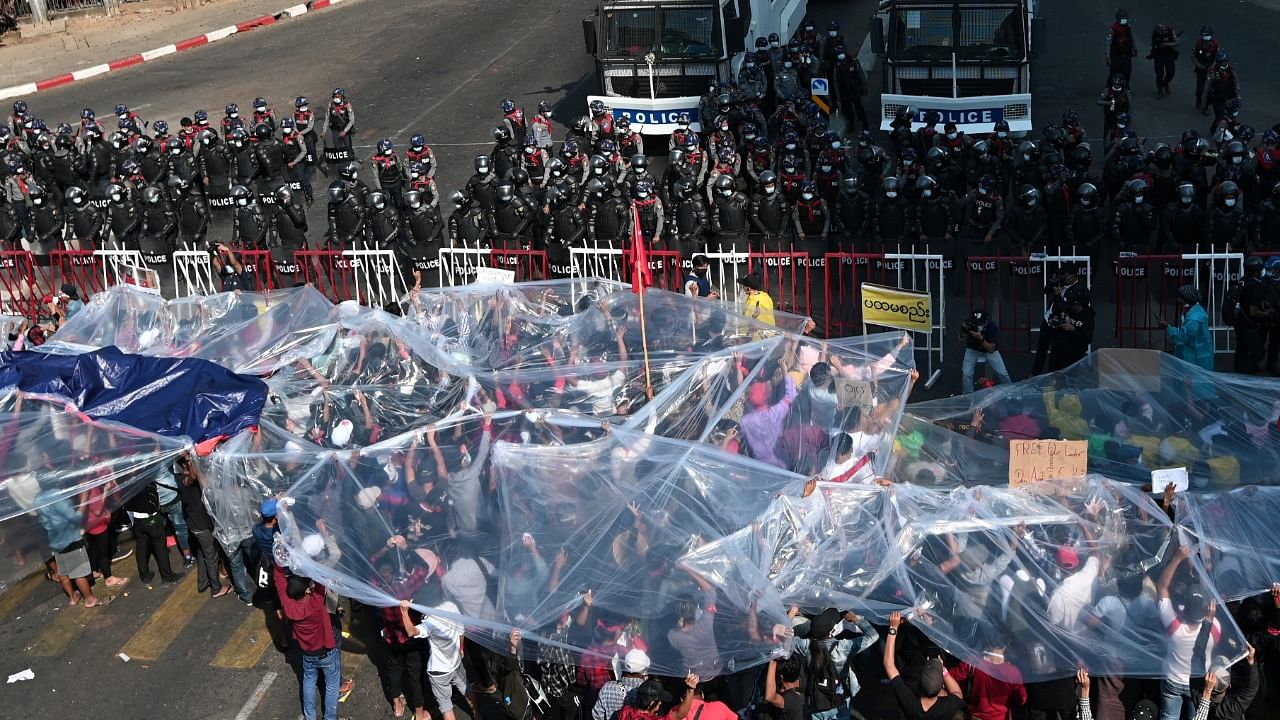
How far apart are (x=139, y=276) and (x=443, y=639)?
35.0 feet

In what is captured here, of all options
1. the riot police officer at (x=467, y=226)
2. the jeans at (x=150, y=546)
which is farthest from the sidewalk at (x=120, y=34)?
the jeans at (x=150, y=546)

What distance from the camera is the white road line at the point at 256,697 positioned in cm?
1009

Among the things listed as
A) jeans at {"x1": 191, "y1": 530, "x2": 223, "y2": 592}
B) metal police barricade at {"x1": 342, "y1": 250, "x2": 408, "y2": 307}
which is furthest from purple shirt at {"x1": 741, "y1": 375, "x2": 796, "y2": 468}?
metal police barricade at {"x1": 342, "y1": 250, "x2": 408, "y2": 307}

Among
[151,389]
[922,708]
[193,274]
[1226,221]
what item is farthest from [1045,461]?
[193,274]

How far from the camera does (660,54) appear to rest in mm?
20578

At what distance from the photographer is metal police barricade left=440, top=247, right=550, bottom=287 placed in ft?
52.6

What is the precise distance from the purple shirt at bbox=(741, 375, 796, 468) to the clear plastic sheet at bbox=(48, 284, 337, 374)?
14.3 feet

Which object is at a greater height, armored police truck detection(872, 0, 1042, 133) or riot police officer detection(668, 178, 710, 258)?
armored police truck detection(872, 0, 1042, 133)

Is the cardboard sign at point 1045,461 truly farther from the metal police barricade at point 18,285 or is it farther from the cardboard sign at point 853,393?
the metal police barricade at point 18,285

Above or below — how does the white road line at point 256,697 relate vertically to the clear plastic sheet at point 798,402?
below

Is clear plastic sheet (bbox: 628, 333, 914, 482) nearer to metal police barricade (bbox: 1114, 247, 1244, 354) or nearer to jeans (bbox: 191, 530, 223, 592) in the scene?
jeans (bbox: 191, 530, 223, 592)

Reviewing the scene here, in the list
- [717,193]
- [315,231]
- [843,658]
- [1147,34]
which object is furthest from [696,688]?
[1147,34]

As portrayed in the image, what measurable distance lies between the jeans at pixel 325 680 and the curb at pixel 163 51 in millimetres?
24148

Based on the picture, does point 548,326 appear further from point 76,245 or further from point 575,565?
point 76,245
